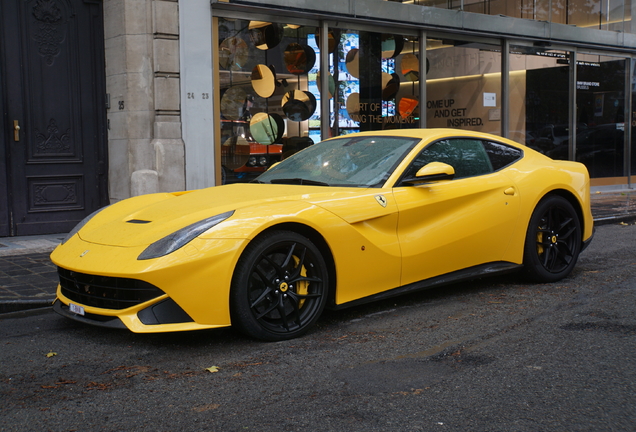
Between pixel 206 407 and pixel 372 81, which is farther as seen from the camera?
pixel 372 81

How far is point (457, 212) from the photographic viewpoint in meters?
5.10

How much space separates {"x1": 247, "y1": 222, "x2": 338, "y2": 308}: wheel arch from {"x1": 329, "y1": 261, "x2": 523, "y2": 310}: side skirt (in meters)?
0.10

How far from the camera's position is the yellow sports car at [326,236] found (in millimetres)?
3895

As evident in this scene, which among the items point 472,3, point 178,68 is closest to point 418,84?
point 472,3

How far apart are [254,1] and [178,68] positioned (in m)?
1.64

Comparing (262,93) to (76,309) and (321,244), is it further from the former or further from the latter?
(76,309)

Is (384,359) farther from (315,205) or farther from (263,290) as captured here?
(315,205)

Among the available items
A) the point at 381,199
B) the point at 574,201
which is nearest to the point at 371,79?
the point at 574,201

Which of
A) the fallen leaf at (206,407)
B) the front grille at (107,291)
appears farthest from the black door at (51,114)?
the fallen leaf at (206,407)

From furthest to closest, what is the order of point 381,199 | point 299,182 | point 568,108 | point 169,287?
point 568,108, point 299,182, point 381,199, point 169,287

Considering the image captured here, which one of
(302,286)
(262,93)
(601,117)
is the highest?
(262,93)

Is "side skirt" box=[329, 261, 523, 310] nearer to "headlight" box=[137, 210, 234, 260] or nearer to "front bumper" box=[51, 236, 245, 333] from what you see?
"front bumper" box=[51, 236, 245, 333]

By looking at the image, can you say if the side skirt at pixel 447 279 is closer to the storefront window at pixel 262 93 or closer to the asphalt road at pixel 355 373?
the asphalt road at pixel 355 373

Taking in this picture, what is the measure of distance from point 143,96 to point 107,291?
5.91 meters
